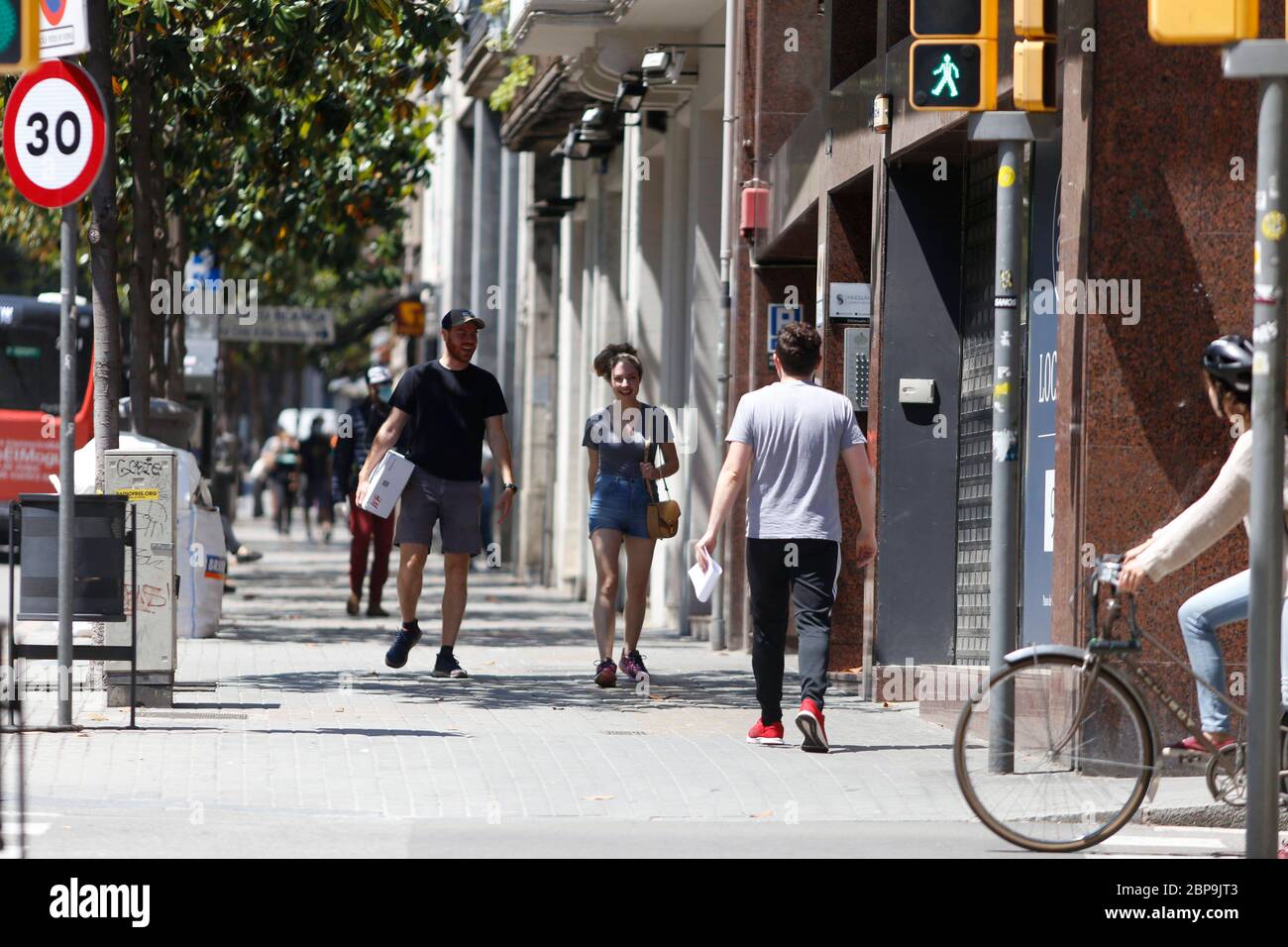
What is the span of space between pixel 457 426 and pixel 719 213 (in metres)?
6.06

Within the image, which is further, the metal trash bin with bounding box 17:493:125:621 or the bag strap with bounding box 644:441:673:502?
the bag strap with bounding box 644:441:673:502

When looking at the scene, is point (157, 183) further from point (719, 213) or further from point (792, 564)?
point (792, 564)

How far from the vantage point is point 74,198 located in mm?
9891

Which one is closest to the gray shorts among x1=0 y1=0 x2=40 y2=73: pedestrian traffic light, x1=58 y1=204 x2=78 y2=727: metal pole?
x1=58 y1=204 x2=78 y2=727: metal pole

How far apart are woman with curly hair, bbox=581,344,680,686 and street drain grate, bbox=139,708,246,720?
8.40 ft

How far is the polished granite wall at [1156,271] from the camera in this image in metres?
9.27

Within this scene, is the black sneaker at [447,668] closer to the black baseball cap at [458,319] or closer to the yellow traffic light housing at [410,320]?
the black baseball cap at [458,319]

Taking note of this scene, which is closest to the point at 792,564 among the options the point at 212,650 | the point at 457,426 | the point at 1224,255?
the point at 1224,255

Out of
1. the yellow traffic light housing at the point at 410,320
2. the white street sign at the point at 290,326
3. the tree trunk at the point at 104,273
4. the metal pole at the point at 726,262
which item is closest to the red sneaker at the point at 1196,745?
the tree trunk at the point at 104,273

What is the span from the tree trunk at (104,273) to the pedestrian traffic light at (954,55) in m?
4.33

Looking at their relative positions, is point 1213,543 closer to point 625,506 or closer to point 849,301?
point 625,506

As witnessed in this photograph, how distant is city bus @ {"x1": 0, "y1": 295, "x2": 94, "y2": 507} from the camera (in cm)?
2775

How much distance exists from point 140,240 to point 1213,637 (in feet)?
33.7

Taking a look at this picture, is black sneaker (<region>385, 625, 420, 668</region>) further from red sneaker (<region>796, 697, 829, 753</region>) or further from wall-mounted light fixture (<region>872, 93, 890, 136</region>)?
wall-mounted light fixture (<region>872, 93, 890, 136</region>)
